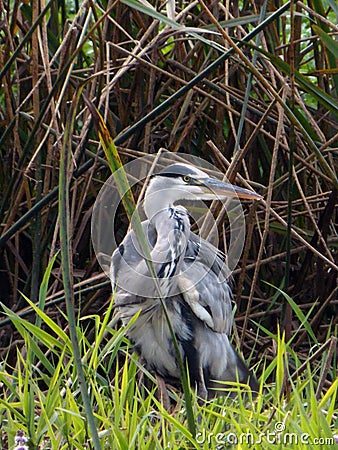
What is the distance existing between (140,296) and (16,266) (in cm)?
86

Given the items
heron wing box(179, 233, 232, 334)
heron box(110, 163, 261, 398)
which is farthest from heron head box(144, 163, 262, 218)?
heron wing box(179, 233, 232, 334)

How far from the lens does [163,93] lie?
3352 millimetres

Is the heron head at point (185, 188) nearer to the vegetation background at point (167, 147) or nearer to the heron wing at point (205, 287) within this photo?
the vegetation background at point (167, 147)

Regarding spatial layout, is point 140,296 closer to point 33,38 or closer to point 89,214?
point 89,214

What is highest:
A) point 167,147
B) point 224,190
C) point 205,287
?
point 224,190

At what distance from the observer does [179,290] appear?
2691 millimetres

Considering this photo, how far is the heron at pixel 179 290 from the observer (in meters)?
2.63

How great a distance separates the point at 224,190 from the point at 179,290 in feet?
1.22

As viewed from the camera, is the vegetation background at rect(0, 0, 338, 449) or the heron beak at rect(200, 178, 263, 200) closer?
the heron beak at rect(200, 178, 263, 200)

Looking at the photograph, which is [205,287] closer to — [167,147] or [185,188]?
[185,188]

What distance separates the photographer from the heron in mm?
2633

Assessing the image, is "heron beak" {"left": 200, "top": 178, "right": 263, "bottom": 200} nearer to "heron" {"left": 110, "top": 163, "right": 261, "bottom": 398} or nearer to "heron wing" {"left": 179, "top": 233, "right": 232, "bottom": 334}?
"heron" {"left": 110, "top": 163, "right": 261, "bottom": 398}

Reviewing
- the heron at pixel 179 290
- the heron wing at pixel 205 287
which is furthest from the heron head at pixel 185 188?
the heron wing at pixel 205 287

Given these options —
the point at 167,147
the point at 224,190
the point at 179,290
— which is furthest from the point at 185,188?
the point at 167,147
